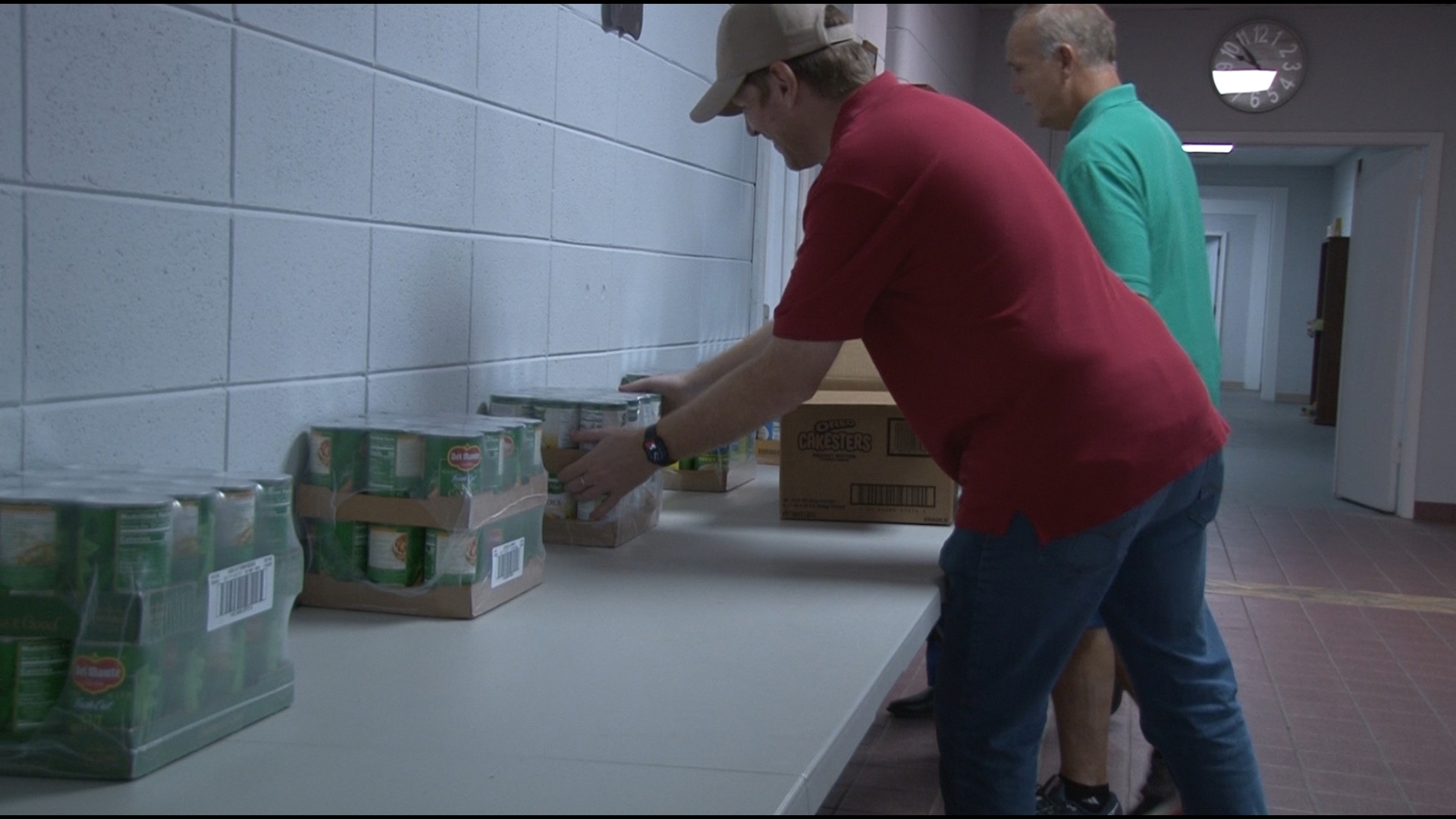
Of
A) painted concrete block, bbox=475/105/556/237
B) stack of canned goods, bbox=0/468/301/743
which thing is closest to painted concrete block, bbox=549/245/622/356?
painted concrete block, bbox=475/105/556/237

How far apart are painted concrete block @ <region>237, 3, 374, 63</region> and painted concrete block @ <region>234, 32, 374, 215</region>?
0.06ft

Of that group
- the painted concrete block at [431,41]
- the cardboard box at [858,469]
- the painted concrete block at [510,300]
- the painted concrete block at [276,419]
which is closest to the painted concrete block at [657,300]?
the painted concrete block at [510,300]

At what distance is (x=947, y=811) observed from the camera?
1.49 m

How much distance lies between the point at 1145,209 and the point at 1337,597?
329 centimetres

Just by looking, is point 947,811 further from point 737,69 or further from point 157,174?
point 157,174

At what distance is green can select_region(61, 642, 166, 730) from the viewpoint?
1030mm

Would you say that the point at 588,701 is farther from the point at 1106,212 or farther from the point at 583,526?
the point at 1106,212

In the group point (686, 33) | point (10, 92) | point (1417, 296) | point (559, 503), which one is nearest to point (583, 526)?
point (559, 503)

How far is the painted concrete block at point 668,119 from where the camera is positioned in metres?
2.90

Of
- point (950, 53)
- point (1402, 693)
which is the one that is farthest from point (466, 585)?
point (950, 53)

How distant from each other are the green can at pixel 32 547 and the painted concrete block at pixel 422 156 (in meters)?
0.91

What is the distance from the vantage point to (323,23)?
1729 millimetres

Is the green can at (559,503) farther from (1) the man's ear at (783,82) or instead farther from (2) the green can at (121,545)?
(2) the green can at (121,545)

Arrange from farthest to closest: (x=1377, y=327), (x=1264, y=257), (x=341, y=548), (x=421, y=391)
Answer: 1. (x=1264, y=257)
2. (x=1377, y=327)
3. (x=421, y=391)
4. (x=341, y=548)
